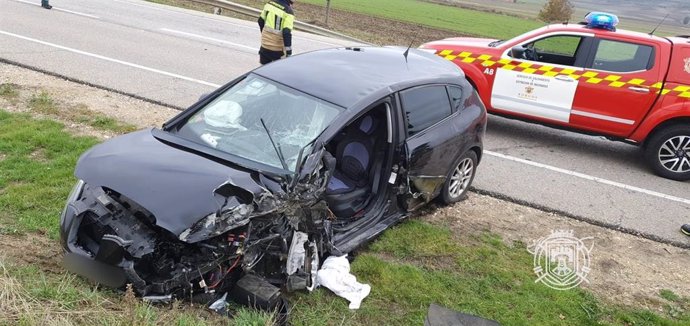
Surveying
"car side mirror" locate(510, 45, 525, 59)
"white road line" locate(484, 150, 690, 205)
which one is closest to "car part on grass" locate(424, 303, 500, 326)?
"white road line" locate(484, 150, 690, 205)

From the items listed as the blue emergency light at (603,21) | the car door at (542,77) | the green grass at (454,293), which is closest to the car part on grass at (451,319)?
the green grass at (454,293)

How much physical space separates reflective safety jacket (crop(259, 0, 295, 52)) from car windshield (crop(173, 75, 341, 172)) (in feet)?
11.1

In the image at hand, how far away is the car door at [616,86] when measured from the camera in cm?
740

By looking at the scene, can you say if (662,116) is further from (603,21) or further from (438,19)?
(438,19)

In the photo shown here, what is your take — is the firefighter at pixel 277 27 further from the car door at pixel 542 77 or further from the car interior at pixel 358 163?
the car interior at pixel 358 163

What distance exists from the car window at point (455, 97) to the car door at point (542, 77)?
8.70 feet

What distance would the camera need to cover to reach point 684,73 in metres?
7.20

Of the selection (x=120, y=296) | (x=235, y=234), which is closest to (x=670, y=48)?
(x=235, y=234)

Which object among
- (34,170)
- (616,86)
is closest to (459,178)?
(616,86)

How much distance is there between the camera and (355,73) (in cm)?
479

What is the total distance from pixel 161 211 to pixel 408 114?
244 cm

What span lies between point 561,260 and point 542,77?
145 inches

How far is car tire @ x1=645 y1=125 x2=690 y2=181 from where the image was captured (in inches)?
288

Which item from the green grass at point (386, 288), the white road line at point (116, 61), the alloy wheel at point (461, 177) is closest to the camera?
the green grass at point (386, 288)
